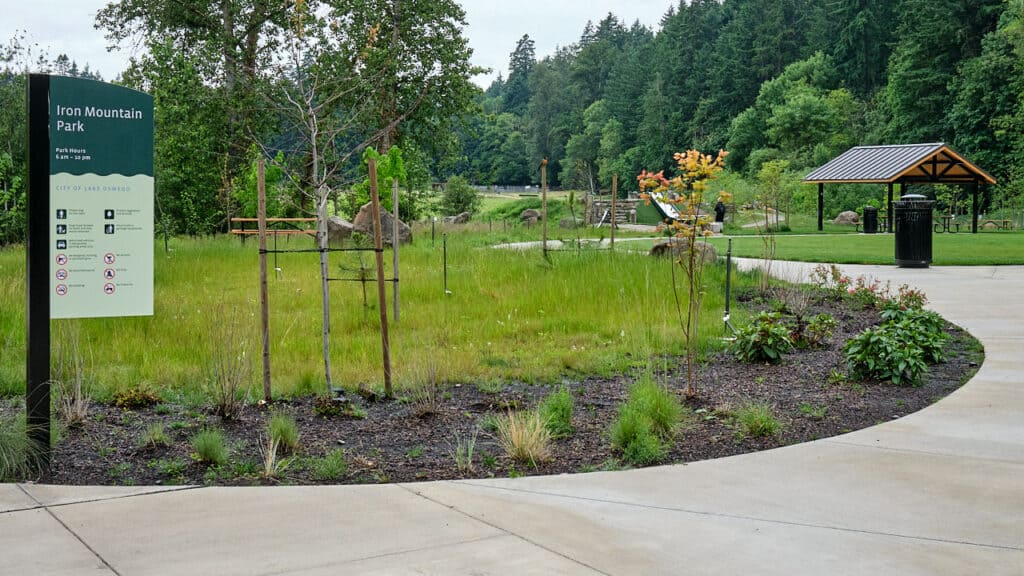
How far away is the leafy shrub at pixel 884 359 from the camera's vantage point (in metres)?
7.92

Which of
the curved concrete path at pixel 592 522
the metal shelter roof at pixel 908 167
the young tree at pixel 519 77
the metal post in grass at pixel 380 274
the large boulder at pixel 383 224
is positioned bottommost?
the curved concrete path at pixel 592 522

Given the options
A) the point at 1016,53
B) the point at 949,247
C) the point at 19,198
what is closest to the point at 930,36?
the point at 1016,53

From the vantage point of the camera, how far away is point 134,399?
7.13 metres

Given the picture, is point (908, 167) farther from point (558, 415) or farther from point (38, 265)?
point (38, 265)

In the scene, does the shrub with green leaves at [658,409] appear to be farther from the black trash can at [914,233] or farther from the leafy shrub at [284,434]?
the black trash can at [914,233]

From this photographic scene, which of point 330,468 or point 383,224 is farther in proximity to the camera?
point 383,224

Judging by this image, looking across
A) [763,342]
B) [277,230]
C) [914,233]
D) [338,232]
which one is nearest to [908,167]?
[914,233]

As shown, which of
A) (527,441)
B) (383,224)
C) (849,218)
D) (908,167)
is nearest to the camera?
(527,441)

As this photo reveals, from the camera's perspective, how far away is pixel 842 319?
11.4m

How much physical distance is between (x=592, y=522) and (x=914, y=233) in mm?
15413

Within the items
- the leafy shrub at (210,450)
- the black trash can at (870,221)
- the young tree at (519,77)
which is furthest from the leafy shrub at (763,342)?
the young tree at (519,77)

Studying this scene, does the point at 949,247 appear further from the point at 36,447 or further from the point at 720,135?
the point at 720,135

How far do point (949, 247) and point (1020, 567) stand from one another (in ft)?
72.1

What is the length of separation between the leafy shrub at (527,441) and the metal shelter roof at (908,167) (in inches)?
1159
